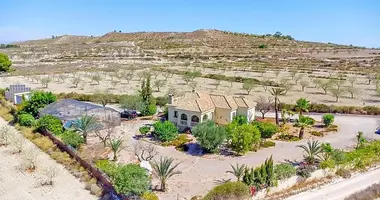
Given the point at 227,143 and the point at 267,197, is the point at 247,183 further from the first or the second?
the point at 227,143

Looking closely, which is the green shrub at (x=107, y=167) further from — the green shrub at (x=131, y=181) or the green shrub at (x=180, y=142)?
the green shrub at (x=180, y=142)

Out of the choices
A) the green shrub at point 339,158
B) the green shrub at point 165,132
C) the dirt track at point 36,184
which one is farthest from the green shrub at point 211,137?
the dirt track at point 36,184

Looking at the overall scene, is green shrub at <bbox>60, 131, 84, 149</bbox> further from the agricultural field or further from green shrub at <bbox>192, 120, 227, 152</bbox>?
the agricultural field

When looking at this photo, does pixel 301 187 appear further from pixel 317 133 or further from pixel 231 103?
pixel 231 103

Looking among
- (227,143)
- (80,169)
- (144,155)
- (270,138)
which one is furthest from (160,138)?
(270,138)

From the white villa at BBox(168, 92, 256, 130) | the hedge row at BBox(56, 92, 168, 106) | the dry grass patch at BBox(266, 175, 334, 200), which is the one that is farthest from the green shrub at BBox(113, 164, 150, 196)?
the hedge row at BBox(56, 92, 168, 106)

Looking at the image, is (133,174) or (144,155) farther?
(144,155)
